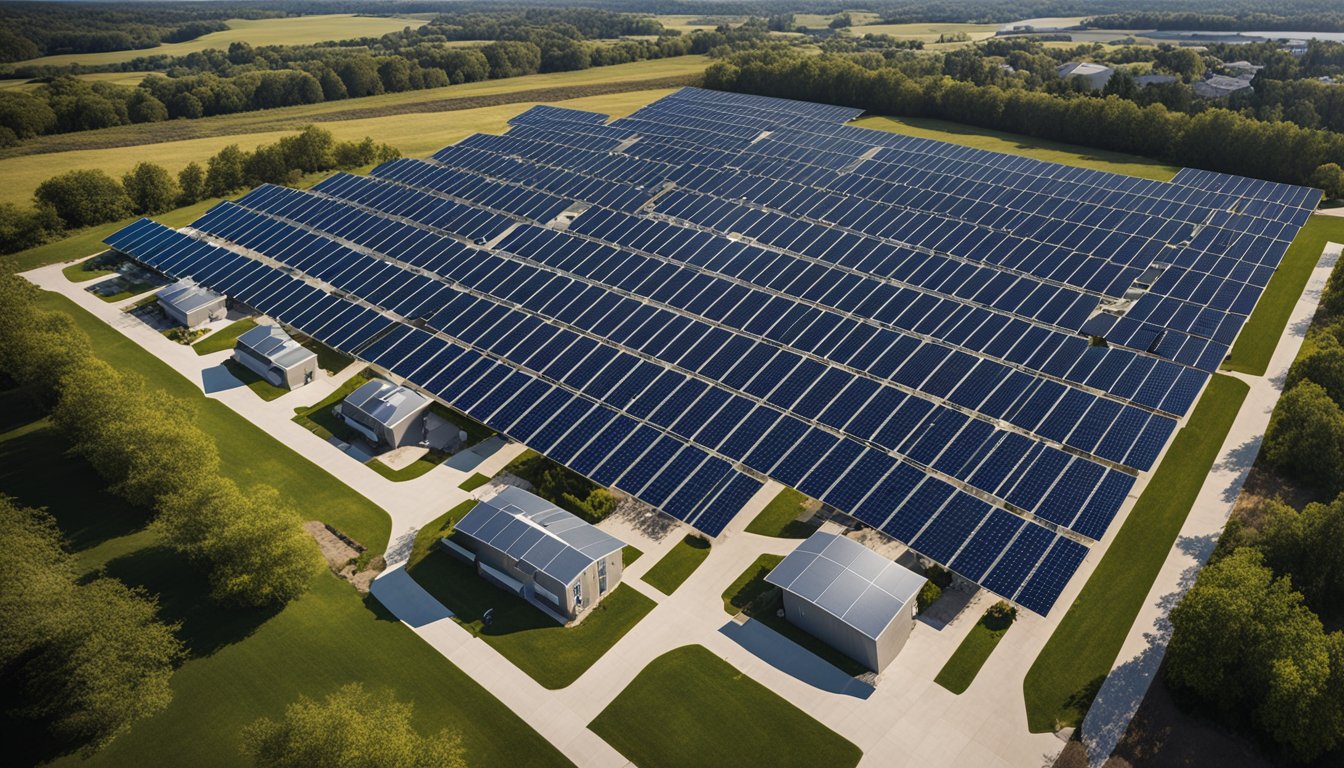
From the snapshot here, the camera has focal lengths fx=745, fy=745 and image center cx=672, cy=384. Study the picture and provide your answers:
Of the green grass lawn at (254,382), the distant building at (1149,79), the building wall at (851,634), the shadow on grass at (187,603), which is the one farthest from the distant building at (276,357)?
the distant building at (1149,79)

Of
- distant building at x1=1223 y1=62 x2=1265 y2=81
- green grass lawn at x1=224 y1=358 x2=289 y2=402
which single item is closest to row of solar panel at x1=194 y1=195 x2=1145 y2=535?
green grass lawn at x1=224 y1=358 x2=289 y2=402

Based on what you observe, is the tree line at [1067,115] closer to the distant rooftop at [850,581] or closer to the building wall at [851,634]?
the distant rooftop at [850,581]

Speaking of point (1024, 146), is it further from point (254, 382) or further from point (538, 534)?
point (254, 382)

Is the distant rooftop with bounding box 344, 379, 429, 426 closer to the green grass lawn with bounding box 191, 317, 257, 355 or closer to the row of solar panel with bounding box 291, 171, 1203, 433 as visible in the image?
the green grass lawn with bounding box 191, 317, 257, 355

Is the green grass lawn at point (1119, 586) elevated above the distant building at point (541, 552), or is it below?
below

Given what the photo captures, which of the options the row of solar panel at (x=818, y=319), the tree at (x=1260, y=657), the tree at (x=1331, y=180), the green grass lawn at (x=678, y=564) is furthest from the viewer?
the tree at (x=1331, y=180)

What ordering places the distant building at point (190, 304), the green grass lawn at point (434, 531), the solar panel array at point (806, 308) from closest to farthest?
the solar panel array at point (806, 308), the green grass lawn at point (434, 531), the distant building at point (190, 304)
